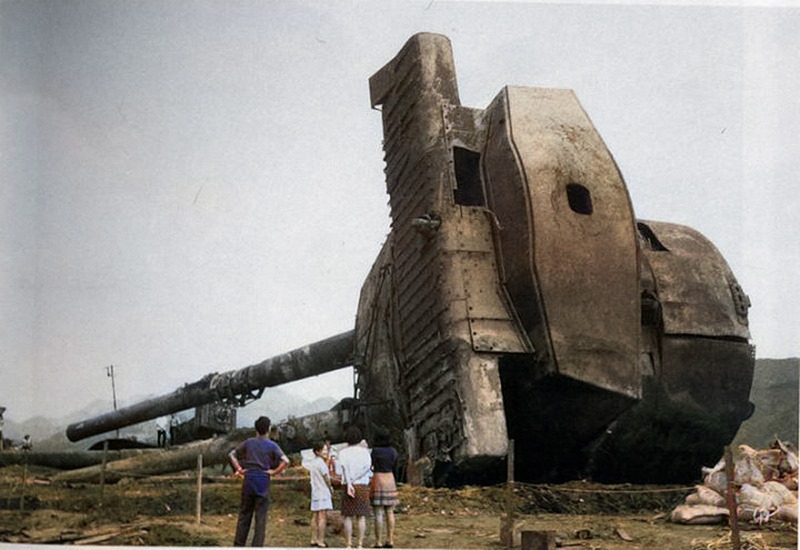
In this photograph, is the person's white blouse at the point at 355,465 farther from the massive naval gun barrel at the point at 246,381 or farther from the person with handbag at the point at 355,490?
the massive naval gun barrel at the point at 246,381

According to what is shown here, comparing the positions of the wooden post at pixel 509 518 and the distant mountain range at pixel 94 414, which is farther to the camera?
the distant mountain range at pixel 94 414

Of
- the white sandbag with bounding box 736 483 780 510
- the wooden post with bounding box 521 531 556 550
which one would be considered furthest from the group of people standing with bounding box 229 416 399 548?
the white sandbag with bounding box 736 483 780 510

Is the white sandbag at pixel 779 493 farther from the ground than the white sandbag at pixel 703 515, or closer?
farther from the ground

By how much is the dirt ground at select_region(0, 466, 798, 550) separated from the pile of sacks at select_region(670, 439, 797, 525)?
0.11 meters

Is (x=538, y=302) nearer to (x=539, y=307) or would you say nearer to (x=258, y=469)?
(x=539, y=307)

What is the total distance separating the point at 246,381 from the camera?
16.2m

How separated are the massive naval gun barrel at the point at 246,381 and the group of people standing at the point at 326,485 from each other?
4420mm

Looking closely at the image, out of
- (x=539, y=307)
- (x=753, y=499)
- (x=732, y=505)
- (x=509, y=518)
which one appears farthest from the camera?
(x=539, y=307)

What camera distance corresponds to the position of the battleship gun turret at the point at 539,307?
11289mm

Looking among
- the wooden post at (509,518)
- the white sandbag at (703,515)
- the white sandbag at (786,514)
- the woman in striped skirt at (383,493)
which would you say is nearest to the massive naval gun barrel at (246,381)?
the woman in striped skirt at (383,493)

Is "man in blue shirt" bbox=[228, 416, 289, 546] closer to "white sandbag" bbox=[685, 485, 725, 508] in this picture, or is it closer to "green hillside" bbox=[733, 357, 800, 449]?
"white sandbag" bbox=[685, 485, 725, 508]

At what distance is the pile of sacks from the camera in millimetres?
10609

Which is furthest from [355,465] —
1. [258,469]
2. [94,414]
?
[94,414]

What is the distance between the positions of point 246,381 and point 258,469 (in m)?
6.35
